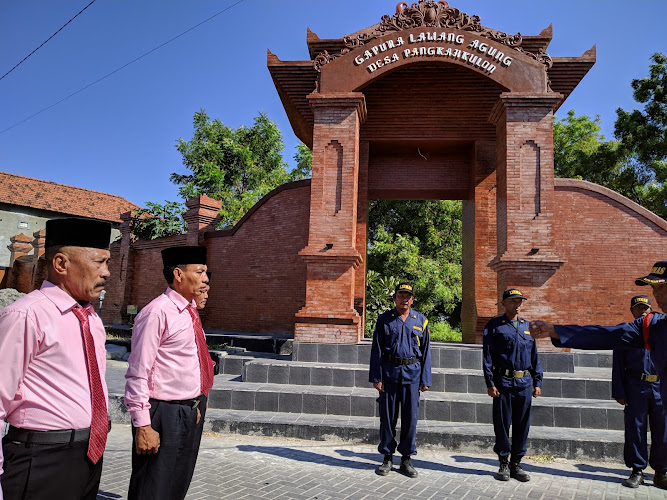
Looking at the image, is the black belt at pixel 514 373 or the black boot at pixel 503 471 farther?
the black belt at pixel 514 373

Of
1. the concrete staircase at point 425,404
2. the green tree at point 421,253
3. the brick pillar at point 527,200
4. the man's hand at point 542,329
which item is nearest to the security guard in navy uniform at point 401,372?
the concrete staircase at point 425,404

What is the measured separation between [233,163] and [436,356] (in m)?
23.1

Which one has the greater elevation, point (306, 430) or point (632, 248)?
point (632, 248)

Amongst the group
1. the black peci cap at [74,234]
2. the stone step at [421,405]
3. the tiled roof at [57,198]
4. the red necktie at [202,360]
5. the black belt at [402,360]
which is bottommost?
the stone step at [421,405]

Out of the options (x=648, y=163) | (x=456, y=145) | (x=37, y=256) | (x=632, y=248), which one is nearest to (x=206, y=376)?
(x=456, y=145)

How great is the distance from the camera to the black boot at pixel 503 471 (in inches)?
184

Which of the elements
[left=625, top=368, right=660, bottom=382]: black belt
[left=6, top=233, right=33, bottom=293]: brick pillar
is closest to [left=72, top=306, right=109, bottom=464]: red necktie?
[left=625, top=368, right=660, bottom=382]: black belt

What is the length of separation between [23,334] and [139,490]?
51.1 inches

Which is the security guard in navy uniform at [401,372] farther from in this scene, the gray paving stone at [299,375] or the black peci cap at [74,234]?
the black peci cap at [74,234]

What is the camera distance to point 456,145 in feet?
37.8

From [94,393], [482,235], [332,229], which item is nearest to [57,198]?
[332,229]

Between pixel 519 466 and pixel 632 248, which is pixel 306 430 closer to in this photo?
pixel 519 466

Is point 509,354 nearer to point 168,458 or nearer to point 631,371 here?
point 631,371

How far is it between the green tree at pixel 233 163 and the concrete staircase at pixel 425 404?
1781 centimetres
